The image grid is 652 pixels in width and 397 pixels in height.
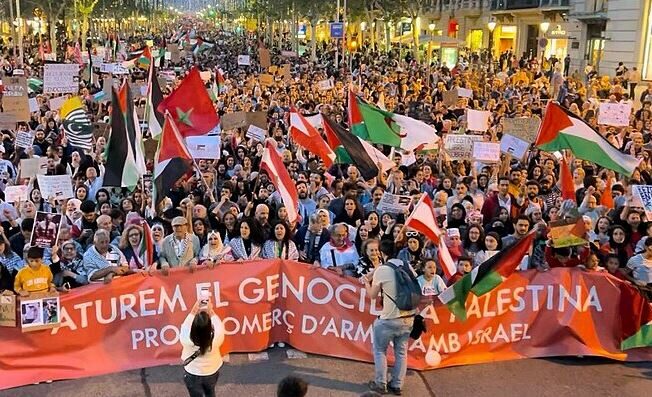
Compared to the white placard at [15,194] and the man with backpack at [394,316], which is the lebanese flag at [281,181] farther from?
the white placard at [15,194]

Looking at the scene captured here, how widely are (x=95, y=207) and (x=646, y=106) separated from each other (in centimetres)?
1420

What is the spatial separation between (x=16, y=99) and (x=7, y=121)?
20.9 inches

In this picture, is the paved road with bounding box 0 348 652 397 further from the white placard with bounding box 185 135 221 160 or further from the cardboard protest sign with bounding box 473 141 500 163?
the cardboard protest sign with bounding box 473 141 500 163

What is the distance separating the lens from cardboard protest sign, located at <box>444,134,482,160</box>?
1276 cm

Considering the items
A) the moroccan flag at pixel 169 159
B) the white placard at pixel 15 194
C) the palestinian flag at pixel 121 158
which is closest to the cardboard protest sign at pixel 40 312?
the moroccan flag at pixel 169 159

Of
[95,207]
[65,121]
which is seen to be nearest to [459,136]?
[95,207]

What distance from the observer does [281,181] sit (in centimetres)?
959

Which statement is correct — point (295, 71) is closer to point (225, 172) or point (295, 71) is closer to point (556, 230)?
point (225, 172)

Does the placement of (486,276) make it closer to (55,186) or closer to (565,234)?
(565,234)

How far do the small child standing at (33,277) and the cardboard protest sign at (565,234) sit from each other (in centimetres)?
514

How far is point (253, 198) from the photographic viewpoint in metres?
11.0

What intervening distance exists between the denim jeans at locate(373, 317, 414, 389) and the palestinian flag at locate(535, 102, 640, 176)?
183 inches

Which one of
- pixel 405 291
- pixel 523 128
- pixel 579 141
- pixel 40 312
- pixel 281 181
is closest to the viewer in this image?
pixel 405 291

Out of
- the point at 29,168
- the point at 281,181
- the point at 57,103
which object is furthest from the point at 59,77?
the point at 281,181
